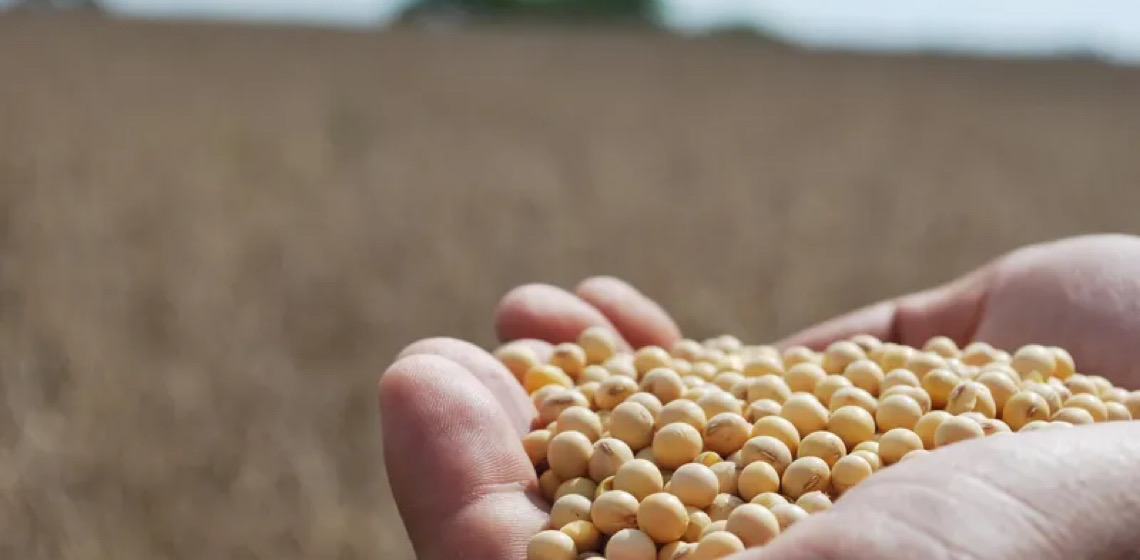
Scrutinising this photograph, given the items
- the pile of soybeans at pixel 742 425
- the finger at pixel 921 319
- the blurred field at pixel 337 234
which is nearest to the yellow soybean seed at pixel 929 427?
the pile of soybeans at pixel 742 425

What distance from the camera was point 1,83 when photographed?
236 inches

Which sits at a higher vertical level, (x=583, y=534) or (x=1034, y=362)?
(x=1034, y=362)

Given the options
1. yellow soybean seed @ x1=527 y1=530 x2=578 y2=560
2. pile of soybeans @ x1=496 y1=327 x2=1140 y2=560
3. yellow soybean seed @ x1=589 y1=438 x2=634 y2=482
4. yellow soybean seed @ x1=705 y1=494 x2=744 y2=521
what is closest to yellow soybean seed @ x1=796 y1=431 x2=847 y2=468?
pile of soybeans @ x1=496 y1=327 x2=1140 y2=560

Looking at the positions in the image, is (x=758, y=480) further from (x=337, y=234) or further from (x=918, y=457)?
(x=337, y=234)

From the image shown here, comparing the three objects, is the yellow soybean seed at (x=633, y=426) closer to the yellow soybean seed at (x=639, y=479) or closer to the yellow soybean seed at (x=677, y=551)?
the yellow soybean seed at (x=639, y=479)

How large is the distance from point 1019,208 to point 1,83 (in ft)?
16.7

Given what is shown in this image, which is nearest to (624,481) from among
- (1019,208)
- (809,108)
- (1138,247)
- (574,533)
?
(574,533)

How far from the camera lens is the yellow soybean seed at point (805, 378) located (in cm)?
160

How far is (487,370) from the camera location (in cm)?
155

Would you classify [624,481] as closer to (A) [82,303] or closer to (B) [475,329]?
(B) [475,329]

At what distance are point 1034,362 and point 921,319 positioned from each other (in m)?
0.46

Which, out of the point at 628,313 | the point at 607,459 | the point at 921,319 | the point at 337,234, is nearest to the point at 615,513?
the point at 607,459

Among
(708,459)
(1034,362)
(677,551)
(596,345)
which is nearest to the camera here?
(677,551)

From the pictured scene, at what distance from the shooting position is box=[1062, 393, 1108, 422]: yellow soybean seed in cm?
139
